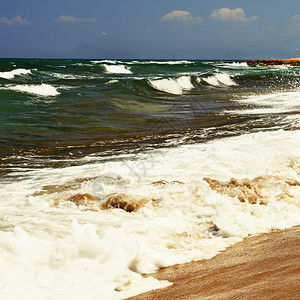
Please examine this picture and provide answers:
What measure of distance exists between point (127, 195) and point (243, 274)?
2234 millimetres

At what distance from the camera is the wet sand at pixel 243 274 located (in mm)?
2584

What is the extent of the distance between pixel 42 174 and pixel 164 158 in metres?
2.27

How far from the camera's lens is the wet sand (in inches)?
102

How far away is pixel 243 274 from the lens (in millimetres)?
2926

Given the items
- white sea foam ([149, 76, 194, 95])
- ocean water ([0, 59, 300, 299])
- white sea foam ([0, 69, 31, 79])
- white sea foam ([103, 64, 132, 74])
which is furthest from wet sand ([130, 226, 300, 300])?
white sea foam ([103, 64, 132, 74])

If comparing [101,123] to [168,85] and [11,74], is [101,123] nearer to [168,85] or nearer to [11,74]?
[168,85]

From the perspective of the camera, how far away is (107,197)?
16.4 ft

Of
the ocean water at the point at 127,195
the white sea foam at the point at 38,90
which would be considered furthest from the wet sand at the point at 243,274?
the white sea foam at the point at 38,90

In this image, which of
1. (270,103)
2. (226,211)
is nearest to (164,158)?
(226,211)

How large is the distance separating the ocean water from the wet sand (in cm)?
15

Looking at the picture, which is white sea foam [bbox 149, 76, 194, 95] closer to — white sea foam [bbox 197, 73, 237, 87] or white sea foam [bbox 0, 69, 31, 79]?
white sea foam [bbox 197, 73, 237, 87]

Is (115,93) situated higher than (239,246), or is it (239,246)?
(115,93)

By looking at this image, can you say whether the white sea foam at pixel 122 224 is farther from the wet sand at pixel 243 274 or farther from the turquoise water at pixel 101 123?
the turquoise water at pixel 101 123

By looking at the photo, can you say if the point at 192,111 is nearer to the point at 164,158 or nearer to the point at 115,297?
the point at 164,158
